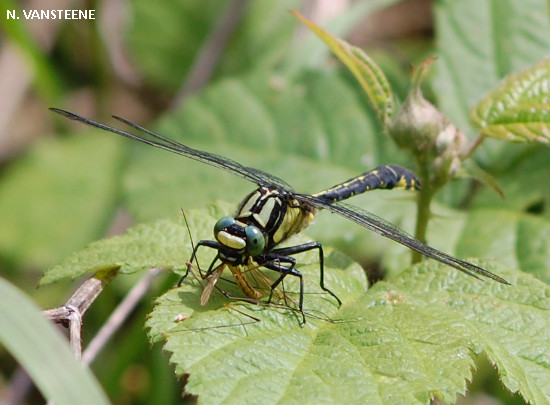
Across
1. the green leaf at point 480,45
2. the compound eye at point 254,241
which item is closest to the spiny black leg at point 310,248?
the compound eye at point 254,241

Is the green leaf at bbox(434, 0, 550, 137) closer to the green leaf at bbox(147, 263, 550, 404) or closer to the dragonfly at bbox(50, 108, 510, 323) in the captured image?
the dragonfly at bbox(50, 108, 510, 323)

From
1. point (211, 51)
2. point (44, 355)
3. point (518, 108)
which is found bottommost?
point (44, 355)

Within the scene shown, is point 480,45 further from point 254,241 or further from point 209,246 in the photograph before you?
point 209,246

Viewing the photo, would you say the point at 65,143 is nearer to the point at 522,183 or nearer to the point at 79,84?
the point at 79,84

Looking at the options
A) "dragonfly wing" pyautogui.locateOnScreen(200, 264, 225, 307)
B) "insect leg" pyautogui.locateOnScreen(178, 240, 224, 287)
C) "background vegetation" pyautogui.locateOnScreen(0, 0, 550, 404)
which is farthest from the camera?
"background vegetation" pyautogui.locateOnScreen(0, 0, 550, 404)

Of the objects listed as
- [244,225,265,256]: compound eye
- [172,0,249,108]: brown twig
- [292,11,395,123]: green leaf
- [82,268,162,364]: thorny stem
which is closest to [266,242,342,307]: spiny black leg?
[244,225,265,256]: compound eye

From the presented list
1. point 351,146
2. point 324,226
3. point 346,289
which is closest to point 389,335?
point 346,289

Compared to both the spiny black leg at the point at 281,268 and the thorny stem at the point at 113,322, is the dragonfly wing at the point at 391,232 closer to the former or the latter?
the spiny black leg at the point at 281,268

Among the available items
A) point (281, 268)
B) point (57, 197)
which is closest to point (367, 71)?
point (281, 268)
